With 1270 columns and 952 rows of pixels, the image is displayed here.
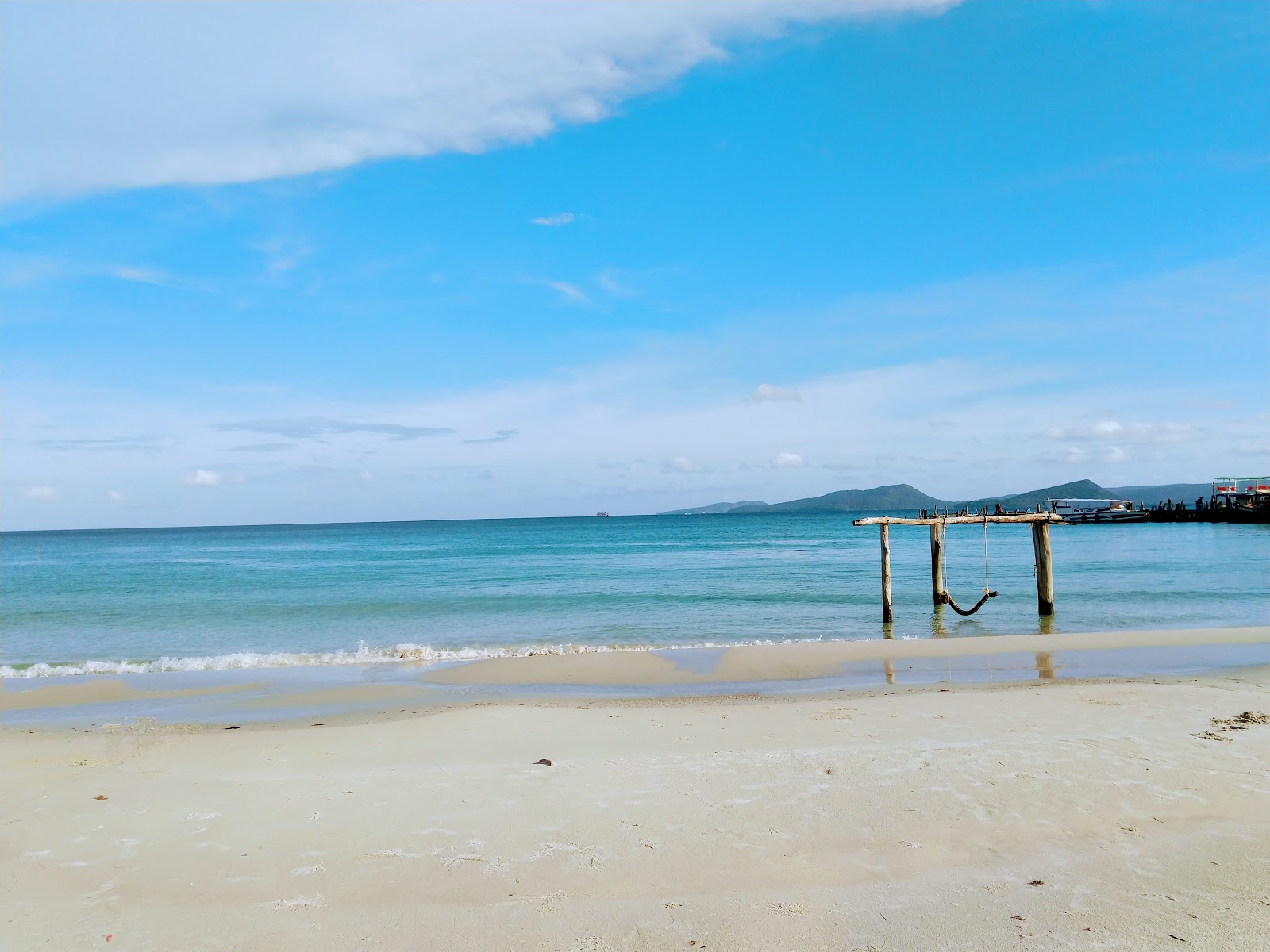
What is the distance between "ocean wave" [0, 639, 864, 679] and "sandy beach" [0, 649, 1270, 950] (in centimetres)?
693

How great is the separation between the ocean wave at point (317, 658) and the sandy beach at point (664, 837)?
273 inches

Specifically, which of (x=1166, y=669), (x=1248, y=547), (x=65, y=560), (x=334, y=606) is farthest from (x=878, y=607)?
(x=65, y=560)

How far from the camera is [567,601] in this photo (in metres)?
27.0

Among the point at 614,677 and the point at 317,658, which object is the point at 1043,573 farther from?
the point at 317,658

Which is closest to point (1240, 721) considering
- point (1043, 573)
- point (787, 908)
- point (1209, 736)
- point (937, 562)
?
point (1209, 736)

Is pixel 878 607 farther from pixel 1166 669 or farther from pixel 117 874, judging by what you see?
pixel 117 874

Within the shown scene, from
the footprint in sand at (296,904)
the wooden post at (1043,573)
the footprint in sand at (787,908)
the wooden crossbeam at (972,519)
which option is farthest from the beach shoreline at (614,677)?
the footprint in sand at (787,908)

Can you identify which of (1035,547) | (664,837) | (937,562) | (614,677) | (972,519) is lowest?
(614,677)

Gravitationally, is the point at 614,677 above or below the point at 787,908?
below

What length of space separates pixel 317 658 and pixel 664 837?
507 inches

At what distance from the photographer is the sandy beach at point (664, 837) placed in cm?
461

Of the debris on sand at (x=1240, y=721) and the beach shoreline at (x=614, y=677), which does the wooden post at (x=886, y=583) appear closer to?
the beach shoreline at (x=614, y=677)

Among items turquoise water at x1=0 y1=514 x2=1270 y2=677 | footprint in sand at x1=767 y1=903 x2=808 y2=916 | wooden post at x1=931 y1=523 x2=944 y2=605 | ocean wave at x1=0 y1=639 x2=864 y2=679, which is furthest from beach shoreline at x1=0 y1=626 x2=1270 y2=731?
footprint in sand at x1=767 y1=903 x2=808 y2=916

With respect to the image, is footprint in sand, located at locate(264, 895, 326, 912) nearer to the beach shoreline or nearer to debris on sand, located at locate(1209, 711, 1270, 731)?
the beach shoreline
